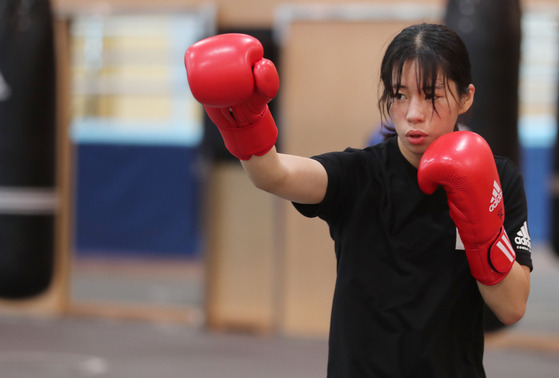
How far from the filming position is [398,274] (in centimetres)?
114

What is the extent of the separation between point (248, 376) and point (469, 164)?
8.43 ft

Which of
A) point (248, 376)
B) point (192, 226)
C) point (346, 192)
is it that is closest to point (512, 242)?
point (346, 192)

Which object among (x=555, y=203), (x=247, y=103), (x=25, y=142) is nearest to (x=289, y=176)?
(x=247, y=103)

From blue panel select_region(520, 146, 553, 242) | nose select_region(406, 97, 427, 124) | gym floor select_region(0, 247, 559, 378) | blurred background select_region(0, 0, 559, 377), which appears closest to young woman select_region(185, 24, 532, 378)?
nose select_region(406, 97, 427, 124)

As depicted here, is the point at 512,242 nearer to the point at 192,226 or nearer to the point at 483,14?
the point at 483,14

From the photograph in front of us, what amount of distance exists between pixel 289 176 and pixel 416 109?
219 millimetres

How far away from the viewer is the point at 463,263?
1152 mm

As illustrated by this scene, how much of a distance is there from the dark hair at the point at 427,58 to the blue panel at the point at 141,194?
522cm

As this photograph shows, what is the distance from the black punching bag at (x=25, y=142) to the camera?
267 centimetres

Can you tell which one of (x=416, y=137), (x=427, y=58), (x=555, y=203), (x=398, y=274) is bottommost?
(x=555, y=203)

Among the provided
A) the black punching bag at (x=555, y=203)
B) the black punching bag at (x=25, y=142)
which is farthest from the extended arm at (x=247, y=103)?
the black punching bag at (x=555, y=203)

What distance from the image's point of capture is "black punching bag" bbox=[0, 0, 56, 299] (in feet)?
8.75

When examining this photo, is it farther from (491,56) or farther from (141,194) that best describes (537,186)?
(491,56)

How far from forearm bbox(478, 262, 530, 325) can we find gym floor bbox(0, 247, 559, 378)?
7.22ft
